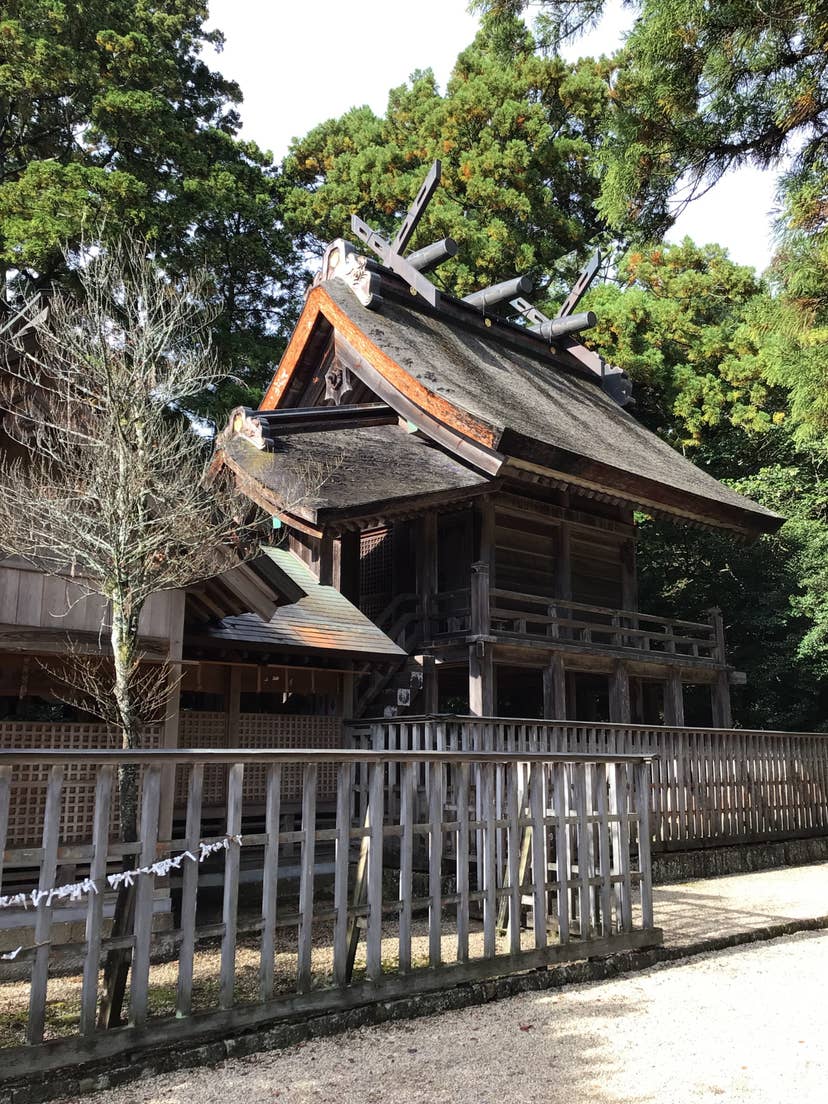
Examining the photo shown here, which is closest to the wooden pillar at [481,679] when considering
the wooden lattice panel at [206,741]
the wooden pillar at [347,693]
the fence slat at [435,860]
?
the wooden pillar at [347,693]

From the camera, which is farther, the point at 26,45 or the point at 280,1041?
the point at 26,45

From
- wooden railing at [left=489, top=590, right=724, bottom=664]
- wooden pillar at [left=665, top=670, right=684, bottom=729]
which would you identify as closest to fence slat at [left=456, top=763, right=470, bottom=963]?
wooden railing at [left=489, top=590, right=724, bottom=664]

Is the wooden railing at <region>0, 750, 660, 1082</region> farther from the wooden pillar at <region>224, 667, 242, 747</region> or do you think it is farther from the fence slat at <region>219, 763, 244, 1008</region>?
the wooden pillar at <region>224, 667, 242, 747</region>

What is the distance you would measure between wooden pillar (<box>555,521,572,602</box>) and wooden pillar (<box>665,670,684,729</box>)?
2488 mm

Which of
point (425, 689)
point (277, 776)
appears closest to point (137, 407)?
point (277, 776)

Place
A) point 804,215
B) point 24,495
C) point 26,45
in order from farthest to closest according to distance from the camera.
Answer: point 26,45 → point 804,215 → point 24,495

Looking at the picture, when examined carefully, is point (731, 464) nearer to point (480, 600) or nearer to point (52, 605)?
point (480, 600)

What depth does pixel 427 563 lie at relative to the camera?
14250 mm

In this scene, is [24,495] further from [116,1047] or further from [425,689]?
[425,689]

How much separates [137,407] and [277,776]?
366cm

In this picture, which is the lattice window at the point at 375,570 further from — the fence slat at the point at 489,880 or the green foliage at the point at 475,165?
the green foliage at the point at 475,165

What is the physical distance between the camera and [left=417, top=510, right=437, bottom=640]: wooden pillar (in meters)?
14.0

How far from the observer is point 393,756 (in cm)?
530

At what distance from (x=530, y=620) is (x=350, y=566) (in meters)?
3.16
